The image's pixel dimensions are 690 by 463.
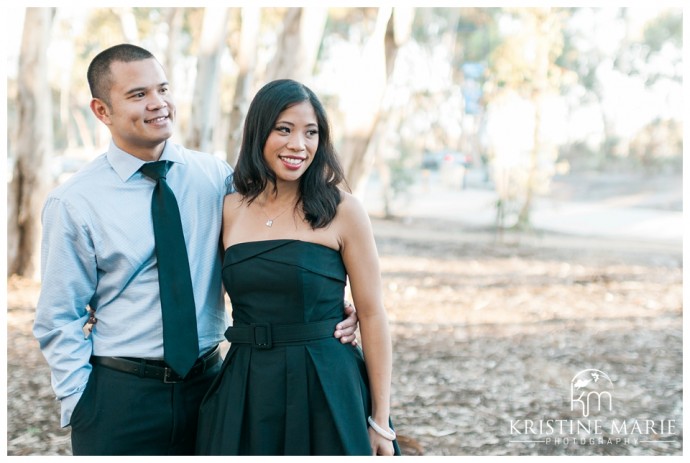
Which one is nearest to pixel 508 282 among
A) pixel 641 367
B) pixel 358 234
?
pixel 641 367

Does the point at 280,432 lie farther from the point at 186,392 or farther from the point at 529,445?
the point at 529,445

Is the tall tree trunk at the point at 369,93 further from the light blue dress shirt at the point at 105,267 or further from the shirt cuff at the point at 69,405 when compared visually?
the shirt cuff at the point at 69,405

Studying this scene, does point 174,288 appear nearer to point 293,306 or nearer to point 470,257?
point 293,306

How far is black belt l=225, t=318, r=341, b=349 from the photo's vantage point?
282 centimetres

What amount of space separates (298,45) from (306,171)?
570cm

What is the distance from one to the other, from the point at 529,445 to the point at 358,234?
120 inches

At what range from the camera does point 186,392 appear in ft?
9.64

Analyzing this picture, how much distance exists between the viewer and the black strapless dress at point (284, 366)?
9.21ft

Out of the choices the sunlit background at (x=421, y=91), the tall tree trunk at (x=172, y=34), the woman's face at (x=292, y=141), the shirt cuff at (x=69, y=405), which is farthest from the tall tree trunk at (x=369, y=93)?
the tall tree trunk at (x=172, y=34)

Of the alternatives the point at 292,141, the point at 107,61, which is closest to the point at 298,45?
the point at 107,61

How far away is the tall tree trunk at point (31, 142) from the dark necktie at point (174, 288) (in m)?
7.77

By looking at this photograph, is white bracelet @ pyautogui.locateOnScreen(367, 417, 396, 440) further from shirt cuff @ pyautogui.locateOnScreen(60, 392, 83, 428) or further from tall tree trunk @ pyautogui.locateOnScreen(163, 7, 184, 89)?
tall tree trunk @ pyautogui.locateOnScreen(163, 7, 184, 89)

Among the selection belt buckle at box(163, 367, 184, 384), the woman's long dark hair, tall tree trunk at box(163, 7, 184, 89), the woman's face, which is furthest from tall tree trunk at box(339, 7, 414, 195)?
tall tree trunk at box(163, 7, 184, 89)

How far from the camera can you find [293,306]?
2812 millimetres
